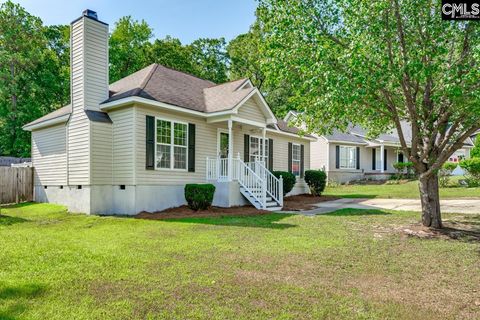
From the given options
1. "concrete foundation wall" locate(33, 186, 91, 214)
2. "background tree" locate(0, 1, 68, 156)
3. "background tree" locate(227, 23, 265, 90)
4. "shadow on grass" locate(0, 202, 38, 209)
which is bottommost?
"shadow on grass" locate(0, 202, 38, 209)

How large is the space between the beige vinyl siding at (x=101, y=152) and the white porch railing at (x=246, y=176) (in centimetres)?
382

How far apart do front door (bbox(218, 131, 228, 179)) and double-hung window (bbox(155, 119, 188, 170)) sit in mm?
1579

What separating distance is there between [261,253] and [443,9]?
6.34m

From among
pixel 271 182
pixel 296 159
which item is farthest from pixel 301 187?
pixel 271 182

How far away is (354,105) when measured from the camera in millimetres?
8391

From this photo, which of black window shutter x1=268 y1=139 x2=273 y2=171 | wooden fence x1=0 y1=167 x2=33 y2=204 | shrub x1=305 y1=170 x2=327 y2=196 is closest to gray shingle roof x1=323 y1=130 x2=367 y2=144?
shrub x1=305 y1=170 x2=327 y2=196

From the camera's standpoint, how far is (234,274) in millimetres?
4789

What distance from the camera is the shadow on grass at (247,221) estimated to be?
29.7ft

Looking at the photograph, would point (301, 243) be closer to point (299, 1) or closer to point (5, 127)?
point (299, 1)

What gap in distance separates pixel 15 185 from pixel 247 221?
11453 mm

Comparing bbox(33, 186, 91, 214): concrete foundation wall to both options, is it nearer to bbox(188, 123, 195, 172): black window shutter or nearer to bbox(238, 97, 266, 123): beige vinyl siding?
bbox(188, 123, 195, 172): black window shutter

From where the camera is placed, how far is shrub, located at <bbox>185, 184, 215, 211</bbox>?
11828 mm

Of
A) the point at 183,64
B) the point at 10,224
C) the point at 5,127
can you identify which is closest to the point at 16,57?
the point at 5,127

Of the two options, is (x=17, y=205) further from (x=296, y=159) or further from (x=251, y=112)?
(x=296, y=159)
